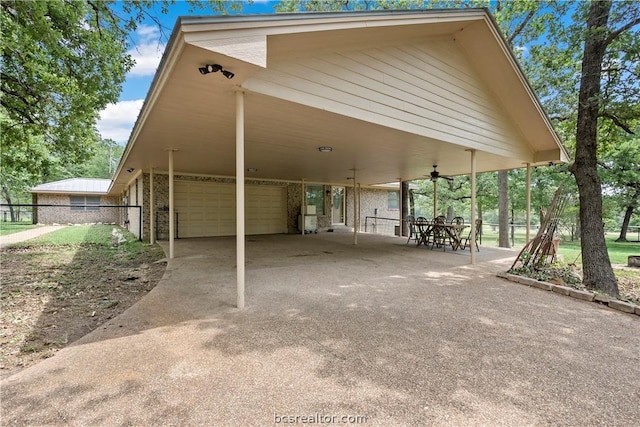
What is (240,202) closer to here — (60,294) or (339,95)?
(339,95)

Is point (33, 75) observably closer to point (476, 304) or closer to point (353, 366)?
point (353, 366)

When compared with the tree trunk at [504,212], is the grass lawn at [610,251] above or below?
below

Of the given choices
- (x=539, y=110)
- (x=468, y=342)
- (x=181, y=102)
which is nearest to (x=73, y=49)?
(x=181, y=102)

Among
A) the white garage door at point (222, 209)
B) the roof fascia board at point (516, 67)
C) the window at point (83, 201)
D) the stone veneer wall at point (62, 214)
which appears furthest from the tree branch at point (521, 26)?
the window at point (83, 201)

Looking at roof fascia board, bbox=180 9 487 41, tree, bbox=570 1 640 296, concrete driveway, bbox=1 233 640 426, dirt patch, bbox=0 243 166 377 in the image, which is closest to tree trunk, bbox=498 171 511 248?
tree, bbox=570 1 640 296

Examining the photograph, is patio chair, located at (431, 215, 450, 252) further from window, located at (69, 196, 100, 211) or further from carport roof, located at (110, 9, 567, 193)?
window, located at (69, 196, 100, 211)

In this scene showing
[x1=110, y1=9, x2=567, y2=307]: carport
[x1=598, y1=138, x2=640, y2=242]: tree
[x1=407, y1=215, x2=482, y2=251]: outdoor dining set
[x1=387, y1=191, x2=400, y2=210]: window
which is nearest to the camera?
[x1=110, y1=9, x2=567, y2=307]: carport

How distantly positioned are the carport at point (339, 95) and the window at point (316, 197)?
21.4 feet

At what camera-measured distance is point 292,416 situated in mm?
1778

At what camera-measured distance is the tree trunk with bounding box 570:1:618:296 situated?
5.17 meters

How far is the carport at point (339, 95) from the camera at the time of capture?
304 centimetres

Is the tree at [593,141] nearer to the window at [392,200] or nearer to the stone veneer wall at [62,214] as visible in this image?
the window at [392,200]

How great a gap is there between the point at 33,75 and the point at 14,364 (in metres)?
6.75

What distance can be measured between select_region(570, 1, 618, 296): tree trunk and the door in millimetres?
11242
